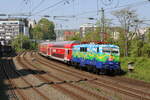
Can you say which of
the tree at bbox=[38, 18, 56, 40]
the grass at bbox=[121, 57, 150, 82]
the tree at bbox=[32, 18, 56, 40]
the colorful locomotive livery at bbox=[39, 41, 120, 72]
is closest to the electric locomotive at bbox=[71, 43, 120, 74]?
the colorful locomotive livery at bbox=[39, 41, 120, 72]

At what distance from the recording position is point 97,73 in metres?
27.5

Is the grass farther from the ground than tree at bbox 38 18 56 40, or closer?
closer

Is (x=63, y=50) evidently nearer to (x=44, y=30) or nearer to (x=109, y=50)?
(x=109, y=50)

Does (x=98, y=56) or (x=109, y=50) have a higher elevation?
(x=109, y=50)

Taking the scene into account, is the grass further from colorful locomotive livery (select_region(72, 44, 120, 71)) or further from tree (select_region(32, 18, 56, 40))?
tree (select_region(32, 18, 56, 40))

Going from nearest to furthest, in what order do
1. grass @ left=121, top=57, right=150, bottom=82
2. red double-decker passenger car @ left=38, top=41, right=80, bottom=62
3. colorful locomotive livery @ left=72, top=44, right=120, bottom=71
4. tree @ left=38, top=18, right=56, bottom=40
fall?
1. grass @ left=121, top=57, right=150, bottom=82
2. colorful locomotive livery @ left=72, top=44, right=120, bottom=71
3. red double-decker passenger car @ left=38, top=41, right=80, bottom=62
4. tree @ left=38, top=18, right=56, bottom=40

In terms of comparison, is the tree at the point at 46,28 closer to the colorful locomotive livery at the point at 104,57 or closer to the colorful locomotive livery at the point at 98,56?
the colorful locomotive livery at the point at 98,56

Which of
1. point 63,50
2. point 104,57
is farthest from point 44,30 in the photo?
point 104,57

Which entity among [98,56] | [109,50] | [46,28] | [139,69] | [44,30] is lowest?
[139,69]

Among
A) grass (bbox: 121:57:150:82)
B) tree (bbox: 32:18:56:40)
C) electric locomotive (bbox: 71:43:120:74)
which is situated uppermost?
tree (bbox: 32:18:56:40)

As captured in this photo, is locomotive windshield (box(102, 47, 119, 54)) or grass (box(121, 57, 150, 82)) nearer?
grass (box(121, 57, 150, 82))

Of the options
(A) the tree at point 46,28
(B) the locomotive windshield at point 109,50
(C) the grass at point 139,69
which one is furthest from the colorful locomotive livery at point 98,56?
(A) the tree at point 46,28

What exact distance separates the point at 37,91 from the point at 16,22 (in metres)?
171

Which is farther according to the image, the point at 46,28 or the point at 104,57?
the point at 46,28
